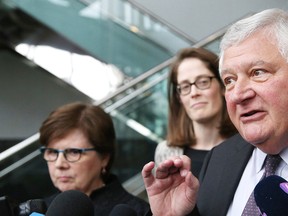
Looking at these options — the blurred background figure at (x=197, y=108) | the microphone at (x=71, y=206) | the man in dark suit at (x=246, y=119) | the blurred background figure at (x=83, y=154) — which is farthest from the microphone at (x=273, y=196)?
the blurred background figure at (x=197, y=108)

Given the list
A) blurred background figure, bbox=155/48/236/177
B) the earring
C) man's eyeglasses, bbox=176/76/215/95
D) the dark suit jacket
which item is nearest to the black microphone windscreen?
the dark suit jacket

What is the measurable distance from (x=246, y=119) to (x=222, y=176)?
0.31 metres

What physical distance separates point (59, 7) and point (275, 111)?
4247mm

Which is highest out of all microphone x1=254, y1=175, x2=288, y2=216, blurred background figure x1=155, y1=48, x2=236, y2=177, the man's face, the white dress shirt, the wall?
the wall

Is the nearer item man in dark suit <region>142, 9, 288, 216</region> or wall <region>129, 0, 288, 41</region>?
man in dark suit <region>142, 9, 288, 216</region>

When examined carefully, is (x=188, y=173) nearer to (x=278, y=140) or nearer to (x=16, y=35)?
(x=278, y=140)

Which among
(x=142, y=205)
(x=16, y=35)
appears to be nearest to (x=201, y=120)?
(x=142, y=205)

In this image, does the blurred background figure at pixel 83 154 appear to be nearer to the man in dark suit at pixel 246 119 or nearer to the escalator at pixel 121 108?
the man in dark suit at pixel 246 119

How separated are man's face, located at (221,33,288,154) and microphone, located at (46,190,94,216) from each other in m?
0.48

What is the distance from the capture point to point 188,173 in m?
1.45

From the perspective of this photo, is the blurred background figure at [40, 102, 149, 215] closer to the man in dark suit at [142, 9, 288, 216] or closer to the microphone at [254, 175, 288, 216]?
the man in dark suit at [142, 9, 288, 216]

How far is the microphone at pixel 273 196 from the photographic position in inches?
45.7

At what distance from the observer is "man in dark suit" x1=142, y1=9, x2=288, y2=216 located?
4.52 ft

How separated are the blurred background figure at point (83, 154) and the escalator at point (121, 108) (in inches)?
34.7
